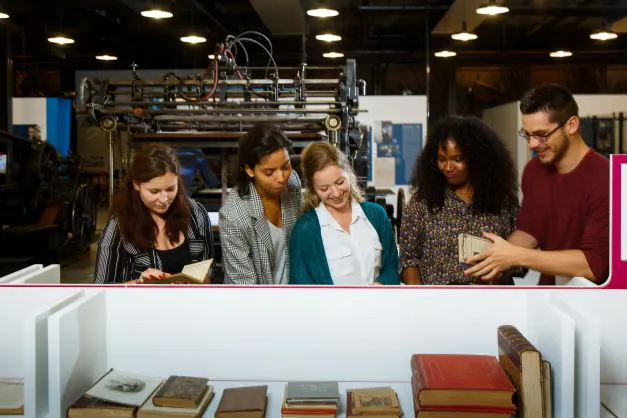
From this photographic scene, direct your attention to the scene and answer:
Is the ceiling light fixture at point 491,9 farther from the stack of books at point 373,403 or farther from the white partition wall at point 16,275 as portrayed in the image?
the stack of books at point 373,403

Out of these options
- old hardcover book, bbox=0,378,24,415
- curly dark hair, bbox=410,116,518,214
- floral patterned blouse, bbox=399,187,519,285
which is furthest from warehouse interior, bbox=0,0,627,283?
old hardcover book, bbox=0,378,24,415

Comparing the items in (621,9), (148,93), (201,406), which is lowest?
(201,406)

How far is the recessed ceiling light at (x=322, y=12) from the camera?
9156 mm

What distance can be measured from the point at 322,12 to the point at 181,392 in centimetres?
803

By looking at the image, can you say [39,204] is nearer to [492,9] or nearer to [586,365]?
[492,9]

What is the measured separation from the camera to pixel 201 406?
1699 millimetres

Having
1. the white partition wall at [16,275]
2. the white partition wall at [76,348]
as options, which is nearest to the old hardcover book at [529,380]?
the white partition wall at [76,348]

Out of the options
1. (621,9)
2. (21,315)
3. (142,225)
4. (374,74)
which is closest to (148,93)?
(142,225)

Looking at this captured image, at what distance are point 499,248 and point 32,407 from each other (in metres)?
1.33

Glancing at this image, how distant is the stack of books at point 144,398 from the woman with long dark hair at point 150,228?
2.88 ft

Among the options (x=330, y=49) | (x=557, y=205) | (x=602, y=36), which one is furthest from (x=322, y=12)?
(x=557, y=205)

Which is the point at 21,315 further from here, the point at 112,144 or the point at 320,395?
the point at 112,144

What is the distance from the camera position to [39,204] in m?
7.71

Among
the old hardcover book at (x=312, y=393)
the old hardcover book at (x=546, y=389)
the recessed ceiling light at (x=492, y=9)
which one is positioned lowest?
the old hardcover book at (x=312, y=393)
